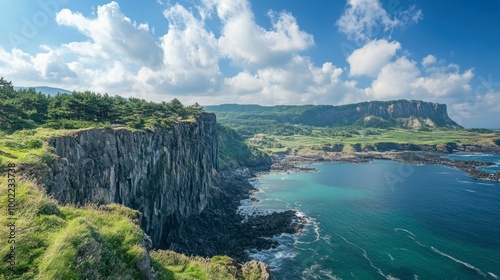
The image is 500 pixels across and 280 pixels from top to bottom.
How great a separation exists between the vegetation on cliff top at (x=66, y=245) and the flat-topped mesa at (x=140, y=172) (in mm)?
7726

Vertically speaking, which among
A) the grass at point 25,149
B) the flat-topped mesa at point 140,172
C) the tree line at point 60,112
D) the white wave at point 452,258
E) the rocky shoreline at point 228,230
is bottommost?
the rocky shoreline at point 228,230

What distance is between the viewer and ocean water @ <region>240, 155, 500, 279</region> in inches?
2178

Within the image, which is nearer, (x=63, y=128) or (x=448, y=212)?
(x=63, y=128)

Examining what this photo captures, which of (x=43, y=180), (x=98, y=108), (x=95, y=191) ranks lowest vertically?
(x=95, y=191)

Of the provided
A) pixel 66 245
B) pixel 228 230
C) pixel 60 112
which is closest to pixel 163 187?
pixel 228 230

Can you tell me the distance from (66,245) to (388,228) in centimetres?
7860

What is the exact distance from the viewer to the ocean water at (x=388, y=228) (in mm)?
55312

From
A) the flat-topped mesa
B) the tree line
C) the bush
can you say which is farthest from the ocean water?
the bush

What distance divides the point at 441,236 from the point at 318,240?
30549mm

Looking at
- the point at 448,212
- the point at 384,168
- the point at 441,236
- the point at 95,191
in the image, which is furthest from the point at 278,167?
the point at 95,191

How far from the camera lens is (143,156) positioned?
57.6 meters

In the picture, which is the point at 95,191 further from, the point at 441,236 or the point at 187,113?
the point at 441,236

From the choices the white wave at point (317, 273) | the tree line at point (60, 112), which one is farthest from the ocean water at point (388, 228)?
the tree line at point (60, 112)

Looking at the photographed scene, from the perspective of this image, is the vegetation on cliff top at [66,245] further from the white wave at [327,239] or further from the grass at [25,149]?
the white wave at [327,239]
